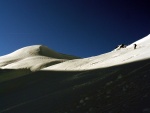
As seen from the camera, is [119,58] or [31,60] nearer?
[119,58]

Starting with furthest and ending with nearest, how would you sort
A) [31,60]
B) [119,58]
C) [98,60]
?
[31,60], [98,60], [119,58]

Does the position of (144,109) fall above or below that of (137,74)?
below

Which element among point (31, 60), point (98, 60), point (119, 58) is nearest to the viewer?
point (119, 58)

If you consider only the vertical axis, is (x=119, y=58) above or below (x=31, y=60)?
below

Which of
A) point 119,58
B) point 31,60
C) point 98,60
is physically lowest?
point 119,58

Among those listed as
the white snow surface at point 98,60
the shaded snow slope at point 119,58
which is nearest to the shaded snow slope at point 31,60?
the white snow surface at point 98,60

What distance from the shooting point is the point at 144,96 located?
13.4 m

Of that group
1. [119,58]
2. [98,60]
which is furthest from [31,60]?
[119,58]

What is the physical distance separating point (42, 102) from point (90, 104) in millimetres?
5781

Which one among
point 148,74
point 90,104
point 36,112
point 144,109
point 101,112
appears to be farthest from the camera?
point 36,112

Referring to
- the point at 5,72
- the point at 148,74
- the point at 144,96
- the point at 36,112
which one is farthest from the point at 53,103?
the point at 5,72

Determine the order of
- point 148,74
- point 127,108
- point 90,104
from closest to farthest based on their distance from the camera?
1. point 127,108
2. point 90,104
3. point 148,74

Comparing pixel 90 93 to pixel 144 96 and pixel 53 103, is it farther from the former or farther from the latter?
pixel 144 96

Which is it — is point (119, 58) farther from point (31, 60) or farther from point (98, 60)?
point (31, 60)
